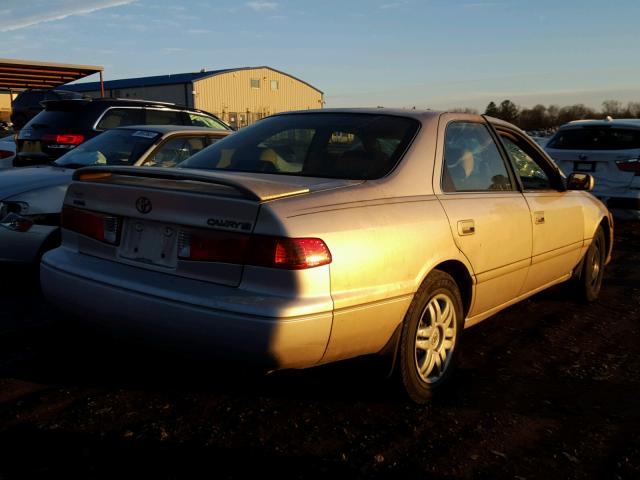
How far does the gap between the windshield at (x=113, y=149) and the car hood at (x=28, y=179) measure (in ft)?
1.36

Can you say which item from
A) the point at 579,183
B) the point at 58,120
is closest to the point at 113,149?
the point at 58,120

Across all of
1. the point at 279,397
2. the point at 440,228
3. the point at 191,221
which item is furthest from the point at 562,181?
the point at 191,221

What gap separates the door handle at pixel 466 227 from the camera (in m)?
3.54

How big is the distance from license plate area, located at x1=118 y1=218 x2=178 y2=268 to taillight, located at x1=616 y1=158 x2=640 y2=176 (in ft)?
23.8

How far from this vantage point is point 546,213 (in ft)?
14.8

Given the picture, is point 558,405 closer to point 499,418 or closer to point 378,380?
point 499,418

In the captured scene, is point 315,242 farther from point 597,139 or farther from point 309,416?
point 597,139

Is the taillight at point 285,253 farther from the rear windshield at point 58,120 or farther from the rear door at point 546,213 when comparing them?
the rear windshield at point 58,120

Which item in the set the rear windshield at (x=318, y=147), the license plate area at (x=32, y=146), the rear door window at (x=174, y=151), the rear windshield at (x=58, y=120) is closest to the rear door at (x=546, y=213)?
the rear windshield at (x=318, y=147)

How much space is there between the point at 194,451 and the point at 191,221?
39.2 inches

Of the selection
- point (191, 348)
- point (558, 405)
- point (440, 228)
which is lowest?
point (558, 405)

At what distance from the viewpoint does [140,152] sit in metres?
5.95

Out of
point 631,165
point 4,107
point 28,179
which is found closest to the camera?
point 28,179

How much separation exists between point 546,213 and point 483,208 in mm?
932
